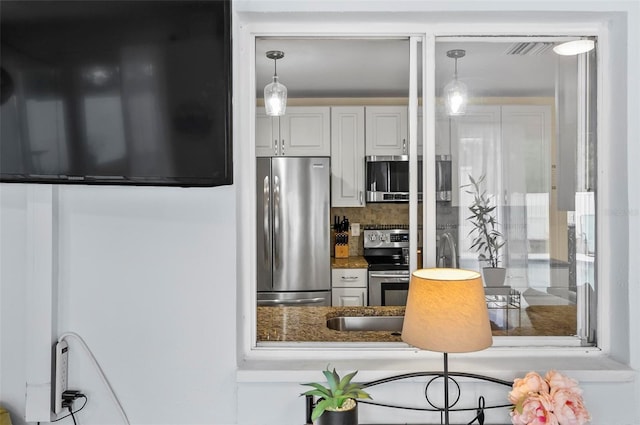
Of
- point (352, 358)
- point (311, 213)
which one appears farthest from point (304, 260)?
point (352, 358)

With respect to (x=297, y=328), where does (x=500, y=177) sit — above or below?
above

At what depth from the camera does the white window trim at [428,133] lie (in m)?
1.55

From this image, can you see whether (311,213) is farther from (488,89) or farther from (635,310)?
(635,310)

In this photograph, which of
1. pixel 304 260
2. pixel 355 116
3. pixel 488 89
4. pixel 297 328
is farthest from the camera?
pixel 355 116

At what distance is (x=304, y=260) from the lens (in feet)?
11.8

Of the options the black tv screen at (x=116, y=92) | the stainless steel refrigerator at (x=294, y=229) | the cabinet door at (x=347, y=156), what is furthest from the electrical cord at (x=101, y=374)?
the cabinet door at (x=347, y=156)

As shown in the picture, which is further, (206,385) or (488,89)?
(488,89)

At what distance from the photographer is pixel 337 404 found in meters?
1.26

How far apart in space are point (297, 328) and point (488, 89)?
1149 mm

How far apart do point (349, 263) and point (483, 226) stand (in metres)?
2.28

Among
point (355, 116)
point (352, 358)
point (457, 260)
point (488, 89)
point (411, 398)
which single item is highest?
point (355, 116)

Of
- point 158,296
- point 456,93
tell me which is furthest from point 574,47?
point 158,296

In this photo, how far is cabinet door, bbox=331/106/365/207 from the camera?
155 inches

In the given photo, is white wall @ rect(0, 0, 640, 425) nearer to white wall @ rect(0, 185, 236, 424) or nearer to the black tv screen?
white wall @ rect(0, 185, 236, 424)
